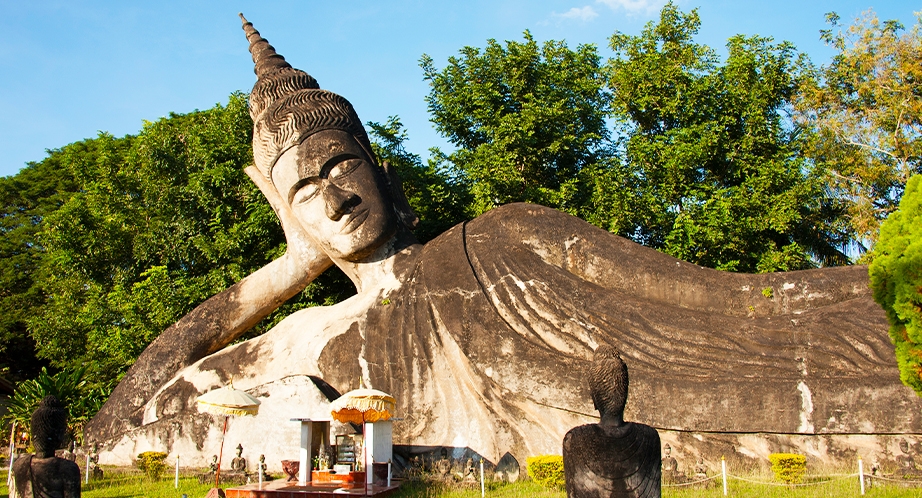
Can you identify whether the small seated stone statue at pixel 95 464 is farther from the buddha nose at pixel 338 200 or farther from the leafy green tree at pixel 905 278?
A: the leafy green tree at pixel 905 278

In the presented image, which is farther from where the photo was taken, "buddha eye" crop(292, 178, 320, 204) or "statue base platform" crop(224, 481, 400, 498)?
"buddha eye" crop(292, 178, 320, 204)

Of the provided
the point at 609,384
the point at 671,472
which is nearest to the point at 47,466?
the point at 609,384

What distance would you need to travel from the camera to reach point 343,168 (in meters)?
10.4

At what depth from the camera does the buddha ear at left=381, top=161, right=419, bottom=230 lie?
10883 millimetres

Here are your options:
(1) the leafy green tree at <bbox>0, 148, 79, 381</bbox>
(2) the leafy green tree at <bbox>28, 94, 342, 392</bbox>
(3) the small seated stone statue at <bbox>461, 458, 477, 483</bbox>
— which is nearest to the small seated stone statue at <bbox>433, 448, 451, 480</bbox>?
(3) the small seated stone statue at <bbox>461, 458, 477, 483</bbox>

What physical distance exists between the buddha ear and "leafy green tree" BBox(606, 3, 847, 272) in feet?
15.2

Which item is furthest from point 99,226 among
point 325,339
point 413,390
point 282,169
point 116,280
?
point 413,390

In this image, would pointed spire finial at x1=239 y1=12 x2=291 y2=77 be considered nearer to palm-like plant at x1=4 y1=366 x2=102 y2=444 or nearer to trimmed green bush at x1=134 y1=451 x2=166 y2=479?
trimmed green bush at x1=134 y1=451 x2=166 y2=479

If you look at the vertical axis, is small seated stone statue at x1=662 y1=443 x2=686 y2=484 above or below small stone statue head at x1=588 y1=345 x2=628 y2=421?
below

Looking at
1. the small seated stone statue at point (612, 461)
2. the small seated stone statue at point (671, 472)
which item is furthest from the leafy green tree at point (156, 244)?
the small seated stone statue at point (612, 461)

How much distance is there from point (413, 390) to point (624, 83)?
9.24 meters

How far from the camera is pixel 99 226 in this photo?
1591 centimetres

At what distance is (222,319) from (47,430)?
6085 millimetres

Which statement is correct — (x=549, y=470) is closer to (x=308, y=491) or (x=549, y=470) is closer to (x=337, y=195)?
(x=308, y=491)
